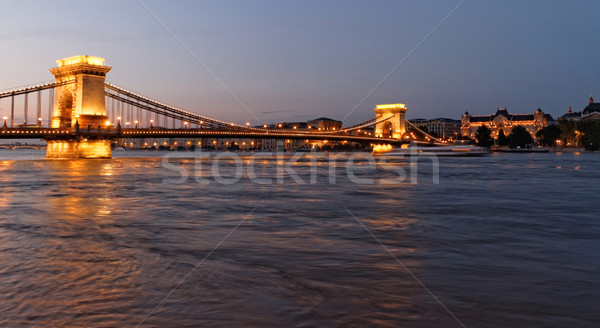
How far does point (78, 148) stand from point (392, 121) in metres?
81.3

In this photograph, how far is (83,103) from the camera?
68.1 meters

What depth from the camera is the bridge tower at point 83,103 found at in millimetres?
67125

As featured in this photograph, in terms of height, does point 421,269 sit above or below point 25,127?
below

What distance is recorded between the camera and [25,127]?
6138 cm

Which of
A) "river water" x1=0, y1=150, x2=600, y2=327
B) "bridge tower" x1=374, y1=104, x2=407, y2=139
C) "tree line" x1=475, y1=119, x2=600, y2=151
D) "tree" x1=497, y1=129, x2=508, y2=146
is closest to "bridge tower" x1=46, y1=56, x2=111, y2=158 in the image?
"river water" x1=0, y1=150, x2=600, y2=327

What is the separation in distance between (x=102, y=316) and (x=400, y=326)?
311 cm

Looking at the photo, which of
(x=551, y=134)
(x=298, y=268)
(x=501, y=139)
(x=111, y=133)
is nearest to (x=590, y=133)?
(x=551, y=134)

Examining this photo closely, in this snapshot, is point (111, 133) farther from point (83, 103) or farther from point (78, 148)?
point (83, 103)

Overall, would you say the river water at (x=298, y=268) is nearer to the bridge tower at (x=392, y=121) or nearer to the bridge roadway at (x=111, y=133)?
the bridge roadway at (x=111, y=133)

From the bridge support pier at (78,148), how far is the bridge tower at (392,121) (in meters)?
72.0

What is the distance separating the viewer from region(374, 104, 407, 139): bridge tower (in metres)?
125

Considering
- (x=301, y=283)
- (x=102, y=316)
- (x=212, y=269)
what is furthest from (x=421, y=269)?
(x=102, y=316)

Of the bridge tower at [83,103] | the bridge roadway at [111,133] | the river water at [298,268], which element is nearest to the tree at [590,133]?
the bridge roadway at [111,133]

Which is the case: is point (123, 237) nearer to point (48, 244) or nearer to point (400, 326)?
point (48, 244)
